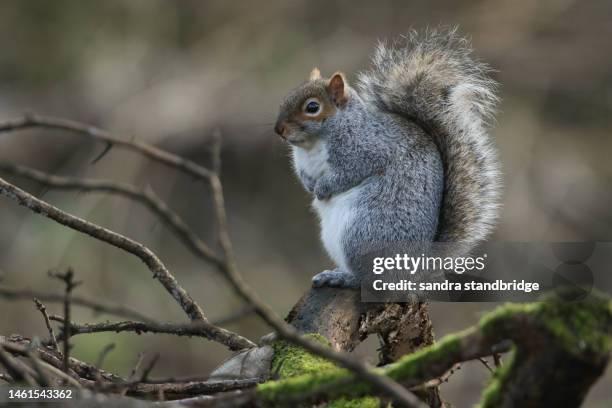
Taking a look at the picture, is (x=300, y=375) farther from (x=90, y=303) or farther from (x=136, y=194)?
(x=136, y=194)

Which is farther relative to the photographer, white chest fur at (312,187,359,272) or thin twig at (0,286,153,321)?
white chest fur at (312,187,359,272)

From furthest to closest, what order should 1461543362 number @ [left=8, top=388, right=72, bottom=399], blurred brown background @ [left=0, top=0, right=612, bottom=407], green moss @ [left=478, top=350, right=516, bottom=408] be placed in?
blurred brown background @ [left=0, top=0, right=612, bottom=407]
1461543362 number @ [left=8, top=388, right=72, bottom=399]
green moss @ [left=478, top=350, right=516, bottom=408]

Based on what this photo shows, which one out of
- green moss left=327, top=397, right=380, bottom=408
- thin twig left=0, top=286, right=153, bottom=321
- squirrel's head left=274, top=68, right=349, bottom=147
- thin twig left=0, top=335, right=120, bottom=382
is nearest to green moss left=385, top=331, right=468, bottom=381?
green moss left=327, top=397, right=380, bottom=408

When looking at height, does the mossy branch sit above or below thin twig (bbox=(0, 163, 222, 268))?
below

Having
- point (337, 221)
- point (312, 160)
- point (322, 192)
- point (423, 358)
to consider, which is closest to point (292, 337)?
point (423, 358)

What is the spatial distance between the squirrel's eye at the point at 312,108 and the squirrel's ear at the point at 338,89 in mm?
61

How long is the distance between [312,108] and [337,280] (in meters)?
0.68

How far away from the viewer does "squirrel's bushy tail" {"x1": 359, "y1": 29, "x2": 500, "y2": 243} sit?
8.35 feet

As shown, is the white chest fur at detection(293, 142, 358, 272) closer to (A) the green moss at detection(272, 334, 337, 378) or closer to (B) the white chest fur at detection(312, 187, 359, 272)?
(B) the white chest fur at detection(312, 187, 359, 272)

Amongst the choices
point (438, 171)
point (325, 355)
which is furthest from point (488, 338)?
point (438, 171)

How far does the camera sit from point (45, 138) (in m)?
6.20

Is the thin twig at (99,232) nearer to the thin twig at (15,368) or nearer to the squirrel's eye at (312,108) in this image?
the thin twig at (15,368)

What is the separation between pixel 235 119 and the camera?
20.7ft

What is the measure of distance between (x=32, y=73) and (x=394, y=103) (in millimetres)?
4620
